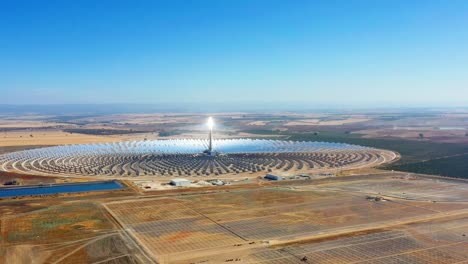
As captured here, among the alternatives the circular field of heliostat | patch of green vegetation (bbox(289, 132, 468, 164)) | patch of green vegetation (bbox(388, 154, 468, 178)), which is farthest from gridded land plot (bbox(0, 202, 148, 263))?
patch of green vegetation (bbox(289, 132, 468, 164))

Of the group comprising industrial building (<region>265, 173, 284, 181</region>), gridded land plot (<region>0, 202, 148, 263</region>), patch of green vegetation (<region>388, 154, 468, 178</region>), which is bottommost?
patch of green vegetation (<region>388, 154, 468, 178</region>)

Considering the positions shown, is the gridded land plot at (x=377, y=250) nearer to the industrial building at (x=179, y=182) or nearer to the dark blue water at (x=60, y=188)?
the industrial building at (x=179, y=182)

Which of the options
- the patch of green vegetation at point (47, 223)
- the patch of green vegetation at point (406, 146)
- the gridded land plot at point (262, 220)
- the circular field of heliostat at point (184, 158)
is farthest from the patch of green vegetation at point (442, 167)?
the patch of green vegetation at point (47, 223)

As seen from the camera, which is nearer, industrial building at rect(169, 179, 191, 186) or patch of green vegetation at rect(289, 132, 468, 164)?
industrial building at rect(169, 179, 191, 186)

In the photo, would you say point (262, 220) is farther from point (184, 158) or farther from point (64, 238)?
point (184, 158)

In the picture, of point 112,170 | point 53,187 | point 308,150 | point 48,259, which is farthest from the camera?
point 308,150

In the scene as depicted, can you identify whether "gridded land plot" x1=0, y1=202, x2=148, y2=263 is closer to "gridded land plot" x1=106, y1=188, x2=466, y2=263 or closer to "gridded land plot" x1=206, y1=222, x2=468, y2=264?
"gridded land plot" x1=106, y1=188, x2=466, y2=263

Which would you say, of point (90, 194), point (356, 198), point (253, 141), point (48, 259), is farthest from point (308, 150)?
point (48, 259)

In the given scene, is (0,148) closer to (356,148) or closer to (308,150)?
(308,150)
